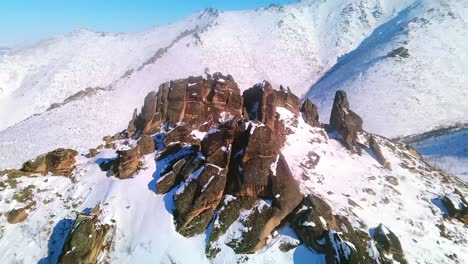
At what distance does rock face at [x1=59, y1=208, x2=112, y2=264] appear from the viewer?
20094 mm

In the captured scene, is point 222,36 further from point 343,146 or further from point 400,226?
point 400,226

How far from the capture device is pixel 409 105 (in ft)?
235

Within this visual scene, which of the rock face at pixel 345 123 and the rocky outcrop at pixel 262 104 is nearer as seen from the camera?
the rocky outcrop at pixel 262 104

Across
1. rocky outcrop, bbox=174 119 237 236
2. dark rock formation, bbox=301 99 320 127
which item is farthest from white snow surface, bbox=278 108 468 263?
rocky outcrop, bbox=174 119 237 236

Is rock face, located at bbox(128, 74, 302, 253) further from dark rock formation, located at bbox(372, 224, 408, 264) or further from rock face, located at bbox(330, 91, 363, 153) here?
rock face, located at bbox(330, 91, 363, 153)

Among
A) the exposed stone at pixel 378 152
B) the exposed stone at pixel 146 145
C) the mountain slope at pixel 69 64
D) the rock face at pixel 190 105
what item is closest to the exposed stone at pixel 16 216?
the exposed stone at pixel 146 145

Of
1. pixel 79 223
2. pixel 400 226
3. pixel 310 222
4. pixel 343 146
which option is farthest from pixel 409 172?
pixel 79 223

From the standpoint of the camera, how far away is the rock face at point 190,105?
3250 cm

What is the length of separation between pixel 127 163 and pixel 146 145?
287 cm

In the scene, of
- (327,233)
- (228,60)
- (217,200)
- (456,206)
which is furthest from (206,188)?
(228,60)

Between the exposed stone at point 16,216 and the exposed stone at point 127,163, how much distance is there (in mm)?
7547

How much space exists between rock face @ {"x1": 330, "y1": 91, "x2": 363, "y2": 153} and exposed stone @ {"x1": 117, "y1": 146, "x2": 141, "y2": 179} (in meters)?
24.9

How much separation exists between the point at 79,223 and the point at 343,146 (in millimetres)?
29472

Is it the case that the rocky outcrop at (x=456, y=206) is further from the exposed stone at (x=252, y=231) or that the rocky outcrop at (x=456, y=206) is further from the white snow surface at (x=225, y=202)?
the exposed stone at (x=252, y=231)
